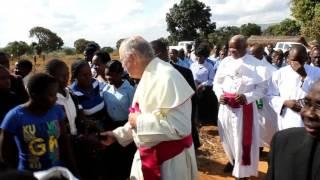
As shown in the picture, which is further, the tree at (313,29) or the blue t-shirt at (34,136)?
the tree at (313,29)

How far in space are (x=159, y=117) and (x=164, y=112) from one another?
59mm

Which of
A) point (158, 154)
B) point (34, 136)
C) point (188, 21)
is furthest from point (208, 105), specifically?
point (188, 21)

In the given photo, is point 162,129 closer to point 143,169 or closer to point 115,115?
point 143,169

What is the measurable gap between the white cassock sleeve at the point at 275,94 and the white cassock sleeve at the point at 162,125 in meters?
2.29

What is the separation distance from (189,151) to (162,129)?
0.43 meters

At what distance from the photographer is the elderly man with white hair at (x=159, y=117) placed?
12.2 ft

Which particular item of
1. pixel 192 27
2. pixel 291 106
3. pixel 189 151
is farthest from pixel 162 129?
pixel 192 27

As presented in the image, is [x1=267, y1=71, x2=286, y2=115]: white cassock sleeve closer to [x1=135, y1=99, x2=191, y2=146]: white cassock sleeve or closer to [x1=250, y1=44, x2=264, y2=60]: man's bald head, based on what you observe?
[x1=135, y1=99, x2=191, y2=146]: white cassock sleeve

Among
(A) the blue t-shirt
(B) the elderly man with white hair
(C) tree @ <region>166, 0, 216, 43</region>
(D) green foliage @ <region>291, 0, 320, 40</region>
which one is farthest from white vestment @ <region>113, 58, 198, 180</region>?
(C) tree @ <region>166, 0, 216, 43</region>

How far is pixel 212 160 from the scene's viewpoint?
794 centimetres

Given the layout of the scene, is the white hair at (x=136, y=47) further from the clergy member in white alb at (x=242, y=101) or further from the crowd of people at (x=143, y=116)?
the clergy member in white alb at (x=242, y=101)

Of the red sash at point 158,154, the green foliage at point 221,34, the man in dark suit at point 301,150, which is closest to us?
the man in dark suit at point 301,150

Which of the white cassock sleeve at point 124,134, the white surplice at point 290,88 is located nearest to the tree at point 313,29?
the white surplice at point 290,88

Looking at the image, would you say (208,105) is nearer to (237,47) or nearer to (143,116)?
(237,47)
